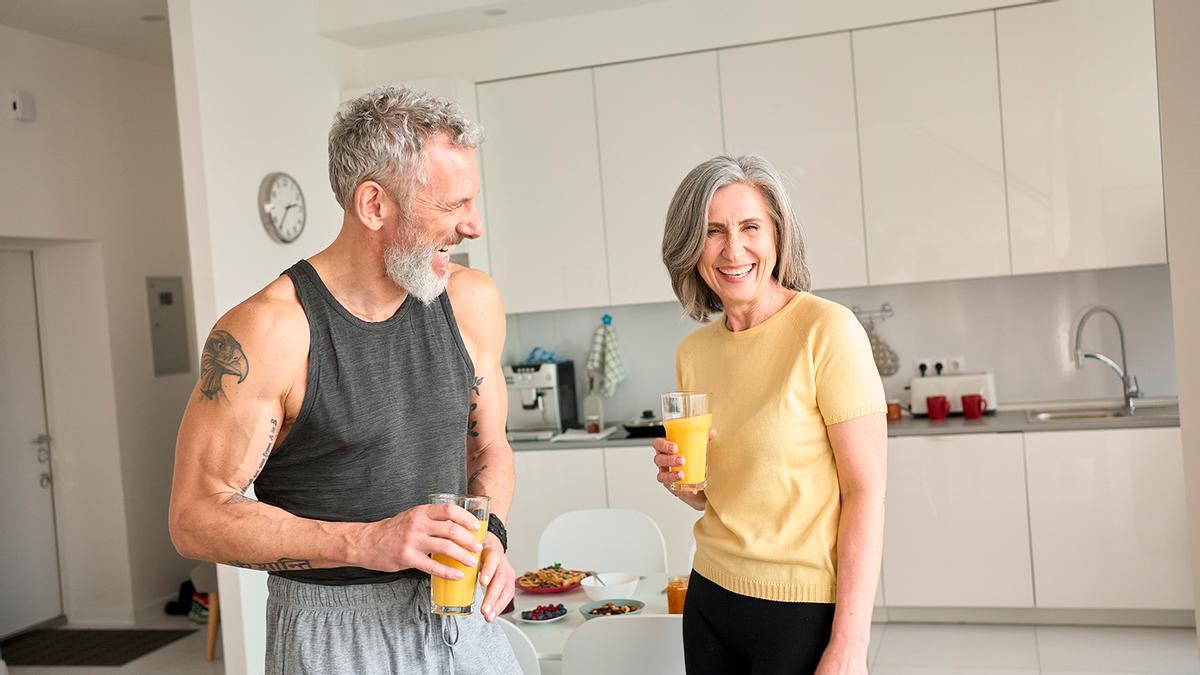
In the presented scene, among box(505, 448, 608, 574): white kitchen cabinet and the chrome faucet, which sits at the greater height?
the chrome faucet

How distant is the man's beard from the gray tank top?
0.28 feet

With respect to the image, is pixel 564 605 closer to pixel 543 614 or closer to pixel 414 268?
pixel 543 614

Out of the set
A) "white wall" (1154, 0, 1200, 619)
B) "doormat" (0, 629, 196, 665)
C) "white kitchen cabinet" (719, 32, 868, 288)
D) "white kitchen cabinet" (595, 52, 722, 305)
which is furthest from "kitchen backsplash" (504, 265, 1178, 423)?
"doormat" (0, 629, 196, 665)

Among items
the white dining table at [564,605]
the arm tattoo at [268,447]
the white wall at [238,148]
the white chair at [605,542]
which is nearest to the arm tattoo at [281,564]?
the arm tattoo at [268,447]

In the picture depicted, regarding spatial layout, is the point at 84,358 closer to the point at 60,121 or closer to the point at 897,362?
the point at 60,121

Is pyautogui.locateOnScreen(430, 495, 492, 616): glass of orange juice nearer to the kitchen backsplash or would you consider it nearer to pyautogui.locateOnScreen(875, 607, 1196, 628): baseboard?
pyautogui.locateOnScreen(875, 607, 1196, 628): baseboard

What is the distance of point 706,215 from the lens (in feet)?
6.39

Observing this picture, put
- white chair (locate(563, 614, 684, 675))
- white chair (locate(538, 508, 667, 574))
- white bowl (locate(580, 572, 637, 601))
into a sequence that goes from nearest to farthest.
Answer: white chair (locate(563, 614, 684, 675)) < white bowl (locate(580, 572, 637, 601)) < white chair (locate(538, 508, 667, 574))

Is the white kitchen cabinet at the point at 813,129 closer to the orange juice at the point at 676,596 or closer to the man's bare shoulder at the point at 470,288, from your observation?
the orange juice at the point at 676,596

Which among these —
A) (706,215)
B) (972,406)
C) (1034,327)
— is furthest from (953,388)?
(706,215)

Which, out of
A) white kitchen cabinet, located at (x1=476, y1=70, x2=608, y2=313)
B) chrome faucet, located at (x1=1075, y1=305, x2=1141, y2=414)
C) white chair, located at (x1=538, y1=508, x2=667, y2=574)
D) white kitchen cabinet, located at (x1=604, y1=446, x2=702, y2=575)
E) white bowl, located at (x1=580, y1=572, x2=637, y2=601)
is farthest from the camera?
white kitchen cabinet, located at (x1=476, y1=70, x2=608, y2=313)

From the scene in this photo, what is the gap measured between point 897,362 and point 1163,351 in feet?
3.66

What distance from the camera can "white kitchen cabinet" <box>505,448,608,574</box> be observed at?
489 centimetres

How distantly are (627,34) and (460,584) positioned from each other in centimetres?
387
